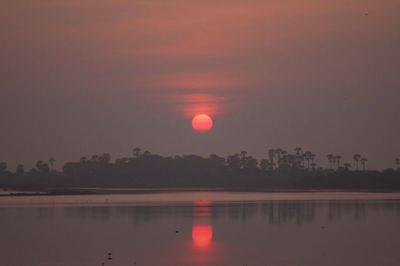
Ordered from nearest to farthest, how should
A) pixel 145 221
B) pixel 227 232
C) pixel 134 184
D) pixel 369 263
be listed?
pixel 369 263 < pixel 227 232 < pixel 145 221 < pixel 134 184

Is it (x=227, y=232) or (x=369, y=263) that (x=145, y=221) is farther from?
(x=369, y=263)

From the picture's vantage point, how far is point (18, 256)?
29.4 m

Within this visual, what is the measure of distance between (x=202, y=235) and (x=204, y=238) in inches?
56.7

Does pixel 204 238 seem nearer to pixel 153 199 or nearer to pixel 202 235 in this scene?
pixel 202 235

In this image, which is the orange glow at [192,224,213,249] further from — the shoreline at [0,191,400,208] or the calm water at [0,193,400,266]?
the shoreline at [0,191,400,208]

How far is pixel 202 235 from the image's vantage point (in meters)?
37.3

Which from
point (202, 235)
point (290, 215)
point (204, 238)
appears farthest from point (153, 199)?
point (204, 238)

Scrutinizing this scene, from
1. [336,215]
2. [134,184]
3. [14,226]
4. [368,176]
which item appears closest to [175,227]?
[14,226]

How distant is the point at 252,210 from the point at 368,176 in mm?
83054

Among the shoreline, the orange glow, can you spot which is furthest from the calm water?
the shoreline

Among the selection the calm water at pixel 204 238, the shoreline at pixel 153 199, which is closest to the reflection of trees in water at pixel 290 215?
the calm water at pixel 204 238

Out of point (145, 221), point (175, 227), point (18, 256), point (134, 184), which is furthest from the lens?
point (134, 184)

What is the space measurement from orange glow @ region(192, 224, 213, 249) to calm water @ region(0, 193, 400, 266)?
4 cm

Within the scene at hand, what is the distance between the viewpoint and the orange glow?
1307 inches
